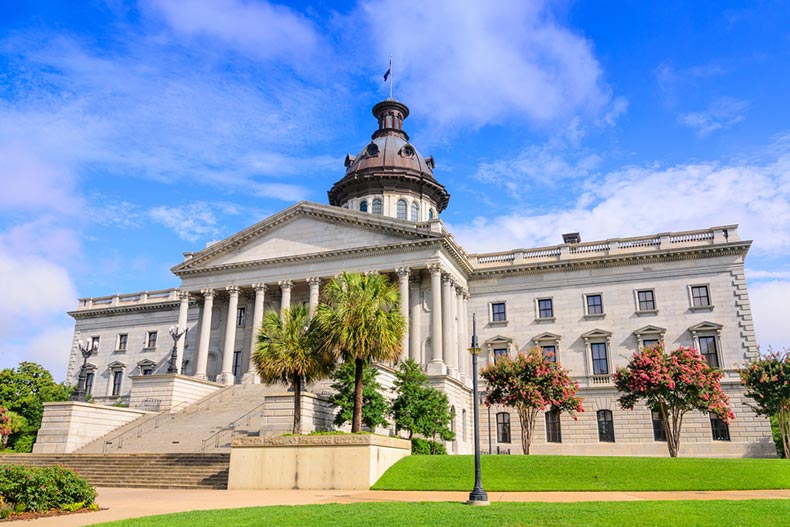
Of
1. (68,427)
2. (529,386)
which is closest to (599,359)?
(529,386)

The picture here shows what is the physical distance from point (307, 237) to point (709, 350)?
29.1 metres

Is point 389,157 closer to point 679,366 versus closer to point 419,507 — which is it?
point 679,366

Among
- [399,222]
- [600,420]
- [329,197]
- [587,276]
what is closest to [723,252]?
[587,276]

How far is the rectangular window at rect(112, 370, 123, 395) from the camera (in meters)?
59.7

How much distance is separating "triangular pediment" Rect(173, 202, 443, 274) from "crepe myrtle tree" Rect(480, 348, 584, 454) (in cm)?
1113

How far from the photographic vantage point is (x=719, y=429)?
41.5 m

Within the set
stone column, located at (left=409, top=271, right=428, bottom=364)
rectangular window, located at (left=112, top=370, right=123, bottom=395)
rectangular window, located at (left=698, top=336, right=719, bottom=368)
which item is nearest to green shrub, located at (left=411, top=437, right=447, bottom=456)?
stone column, located at (left=409, top=271, right=428, bottom=364)

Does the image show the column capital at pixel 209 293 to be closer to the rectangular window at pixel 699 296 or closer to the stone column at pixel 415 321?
the stone column at pixel 415 321

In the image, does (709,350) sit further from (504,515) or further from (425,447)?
(504,515)

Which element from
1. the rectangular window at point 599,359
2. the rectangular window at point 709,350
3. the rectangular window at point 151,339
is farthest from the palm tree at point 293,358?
the rectangular window at point 151,339

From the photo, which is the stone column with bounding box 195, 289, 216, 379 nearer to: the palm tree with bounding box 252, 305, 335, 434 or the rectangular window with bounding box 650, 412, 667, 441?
the palm tree with bounding box 252, 305, 335, 434

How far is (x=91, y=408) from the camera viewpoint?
35.3 m

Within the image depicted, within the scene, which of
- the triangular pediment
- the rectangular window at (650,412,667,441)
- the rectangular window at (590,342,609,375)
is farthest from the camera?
the rectangular window at (590,342,609,375)

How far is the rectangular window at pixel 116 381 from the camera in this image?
5967 cm
